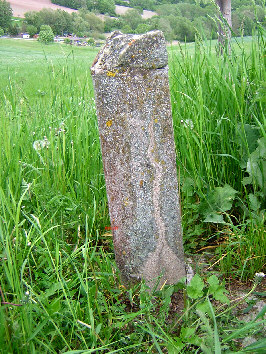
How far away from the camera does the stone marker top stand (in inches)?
50.7

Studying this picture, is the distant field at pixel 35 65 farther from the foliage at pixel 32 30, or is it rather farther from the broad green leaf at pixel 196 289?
the broad green leaf at pixel 196 289

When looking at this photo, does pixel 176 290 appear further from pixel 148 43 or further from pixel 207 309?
pixel 148 43

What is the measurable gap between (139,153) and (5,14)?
3174cm

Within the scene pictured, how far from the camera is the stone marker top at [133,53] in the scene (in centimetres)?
129

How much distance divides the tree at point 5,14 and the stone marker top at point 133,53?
95.2 ft

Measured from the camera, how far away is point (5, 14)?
28312 millimetres

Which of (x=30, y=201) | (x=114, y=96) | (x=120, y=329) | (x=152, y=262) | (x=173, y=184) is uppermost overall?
(x=114, y=96)

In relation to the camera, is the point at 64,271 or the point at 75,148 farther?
the point at 75,148

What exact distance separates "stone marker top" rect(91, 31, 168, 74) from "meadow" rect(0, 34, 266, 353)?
0.60m

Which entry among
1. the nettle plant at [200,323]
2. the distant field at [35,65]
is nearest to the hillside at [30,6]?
the distant field at [35,65]

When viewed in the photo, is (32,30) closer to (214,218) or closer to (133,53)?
(214,218)

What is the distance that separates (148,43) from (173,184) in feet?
1.87

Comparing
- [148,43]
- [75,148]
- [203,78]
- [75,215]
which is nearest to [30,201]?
[75,215]

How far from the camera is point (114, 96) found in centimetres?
130
